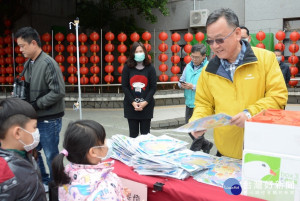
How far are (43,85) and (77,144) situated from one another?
5.44 feet

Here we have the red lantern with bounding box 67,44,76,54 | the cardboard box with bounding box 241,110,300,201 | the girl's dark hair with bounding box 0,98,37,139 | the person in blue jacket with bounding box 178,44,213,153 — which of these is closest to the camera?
the cardboard box with bounding box 241,110,300,201

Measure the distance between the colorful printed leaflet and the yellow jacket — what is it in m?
0.19

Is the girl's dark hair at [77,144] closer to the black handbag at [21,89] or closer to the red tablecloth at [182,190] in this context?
the red tablecloth at [182,190]

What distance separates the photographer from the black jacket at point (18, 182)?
143cm

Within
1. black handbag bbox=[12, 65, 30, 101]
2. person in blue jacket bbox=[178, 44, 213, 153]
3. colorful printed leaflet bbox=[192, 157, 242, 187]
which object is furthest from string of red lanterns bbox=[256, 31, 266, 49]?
colorful printed leaflet bbox=[192, 157, 242, 187]

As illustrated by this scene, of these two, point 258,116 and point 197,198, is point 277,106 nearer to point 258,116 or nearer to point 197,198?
point 258,116

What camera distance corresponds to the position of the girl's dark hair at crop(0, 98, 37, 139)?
1692 mm

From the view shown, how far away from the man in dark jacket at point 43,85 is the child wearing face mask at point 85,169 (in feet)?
4.86

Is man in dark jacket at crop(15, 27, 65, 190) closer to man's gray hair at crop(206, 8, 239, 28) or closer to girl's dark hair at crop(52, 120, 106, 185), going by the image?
girl's dark hair at crop(52, 120, 106, 185)

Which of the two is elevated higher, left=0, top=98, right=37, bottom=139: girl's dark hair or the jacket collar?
the jacket collar

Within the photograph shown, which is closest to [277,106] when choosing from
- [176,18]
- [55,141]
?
[55,141]

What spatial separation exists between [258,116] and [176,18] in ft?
39.0

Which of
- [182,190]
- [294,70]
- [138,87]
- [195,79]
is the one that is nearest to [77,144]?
[182,190]

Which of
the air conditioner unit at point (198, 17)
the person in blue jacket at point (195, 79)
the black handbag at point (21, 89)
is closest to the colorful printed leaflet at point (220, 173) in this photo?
the black handbag at point (21, 89)
